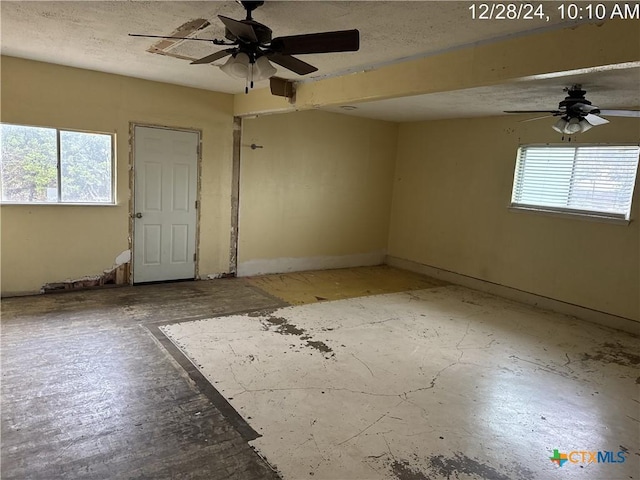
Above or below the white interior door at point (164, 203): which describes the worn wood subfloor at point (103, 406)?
below

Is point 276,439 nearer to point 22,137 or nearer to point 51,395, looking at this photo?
point 51,395

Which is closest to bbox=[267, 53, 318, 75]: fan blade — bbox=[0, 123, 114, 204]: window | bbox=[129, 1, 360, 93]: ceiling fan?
bbox=[129, 1, 360, 93]: ceiling fan

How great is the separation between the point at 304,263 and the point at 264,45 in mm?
4629

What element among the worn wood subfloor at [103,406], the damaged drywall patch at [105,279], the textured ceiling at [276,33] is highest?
the textured ceiling at [276,33]

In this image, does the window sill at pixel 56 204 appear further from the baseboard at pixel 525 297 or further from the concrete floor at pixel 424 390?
the baseboard at pixel 525 297

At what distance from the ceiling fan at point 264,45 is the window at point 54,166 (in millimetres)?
2878

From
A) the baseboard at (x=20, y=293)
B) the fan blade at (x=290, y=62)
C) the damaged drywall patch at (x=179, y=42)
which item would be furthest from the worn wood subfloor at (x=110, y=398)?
the damaged drywall patch at (x=179, y=42)

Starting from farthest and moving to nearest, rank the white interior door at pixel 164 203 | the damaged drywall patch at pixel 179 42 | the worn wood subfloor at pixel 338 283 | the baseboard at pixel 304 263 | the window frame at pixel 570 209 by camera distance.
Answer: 1. the baseboard at pixel 304 263
2. the worn wood subfloor at pixel 338 283
3. the white interior door at pixel 164 203
4. the window frame at pixel 570 209
5. the damaged drywall patch at pixel 179 42

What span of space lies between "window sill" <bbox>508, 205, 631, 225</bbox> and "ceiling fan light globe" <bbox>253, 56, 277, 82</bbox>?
14.5ft

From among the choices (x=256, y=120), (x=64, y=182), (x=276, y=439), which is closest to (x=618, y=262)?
(x=276, y=439)

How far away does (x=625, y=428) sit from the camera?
2.79m

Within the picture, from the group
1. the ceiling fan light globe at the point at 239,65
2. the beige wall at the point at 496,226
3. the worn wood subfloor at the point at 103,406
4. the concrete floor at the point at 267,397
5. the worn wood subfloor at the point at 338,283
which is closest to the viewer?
the worn wood subfloor at the point at 103,406

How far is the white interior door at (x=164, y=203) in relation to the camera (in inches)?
208

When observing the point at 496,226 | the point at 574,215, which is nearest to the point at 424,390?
the point at 574,215
